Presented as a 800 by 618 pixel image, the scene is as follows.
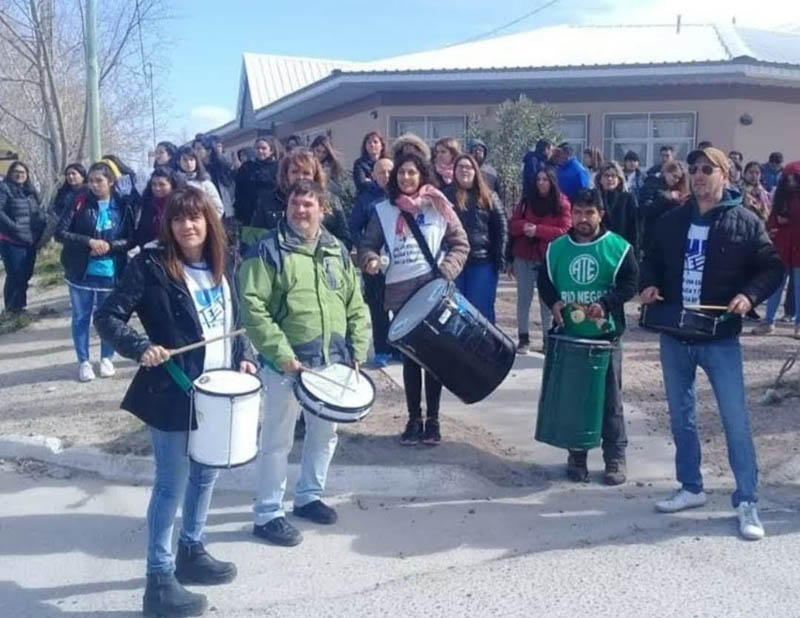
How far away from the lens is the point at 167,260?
432cm

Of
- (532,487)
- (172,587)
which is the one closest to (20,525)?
(172,587)

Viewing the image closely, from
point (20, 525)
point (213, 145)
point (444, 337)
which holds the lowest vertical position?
point (20, 525)

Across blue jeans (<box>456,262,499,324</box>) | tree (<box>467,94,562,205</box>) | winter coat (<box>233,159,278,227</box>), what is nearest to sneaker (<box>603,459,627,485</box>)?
blue jeans (<box>456,262,499,324</box>)

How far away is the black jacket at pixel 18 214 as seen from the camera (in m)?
11.8

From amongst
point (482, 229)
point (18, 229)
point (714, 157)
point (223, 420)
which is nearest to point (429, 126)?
point (18, 229)

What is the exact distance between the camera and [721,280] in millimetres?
5195

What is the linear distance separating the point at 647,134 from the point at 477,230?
13002mm

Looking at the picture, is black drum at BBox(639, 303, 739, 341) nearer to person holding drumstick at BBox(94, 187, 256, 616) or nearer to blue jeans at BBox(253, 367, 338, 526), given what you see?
blue jeans at BBox(253, 367, 338, 526)

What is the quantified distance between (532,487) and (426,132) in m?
14.6

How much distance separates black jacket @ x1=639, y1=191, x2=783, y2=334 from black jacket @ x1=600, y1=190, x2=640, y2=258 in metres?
5.22

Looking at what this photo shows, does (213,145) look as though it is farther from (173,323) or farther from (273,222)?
(173,323)

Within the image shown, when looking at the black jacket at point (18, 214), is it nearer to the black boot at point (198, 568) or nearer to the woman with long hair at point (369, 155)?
the woman with long hair at point (369, 155)

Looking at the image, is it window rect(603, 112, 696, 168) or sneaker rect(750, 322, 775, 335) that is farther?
window rect(603, 112, 696, 168)

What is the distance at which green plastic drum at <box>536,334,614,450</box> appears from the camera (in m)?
5.77
